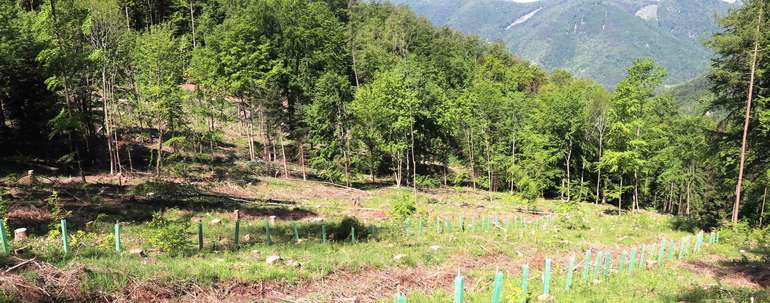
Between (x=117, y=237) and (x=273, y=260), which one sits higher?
(x=117, y=237)

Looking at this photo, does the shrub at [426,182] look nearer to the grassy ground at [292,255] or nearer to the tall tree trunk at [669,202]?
the grassy ground at [292,255]

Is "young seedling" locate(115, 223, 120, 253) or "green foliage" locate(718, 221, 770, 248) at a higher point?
"young seedling" locate(115, 223, 120, 253)

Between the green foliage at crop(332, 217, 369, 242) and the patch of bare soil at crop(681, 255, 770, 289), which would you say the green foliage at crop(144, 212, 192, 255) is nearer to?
the green foliage at crop(332, 217, 369, 242)

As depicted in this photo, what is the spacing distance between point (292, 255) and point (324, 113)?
28664 millimetres

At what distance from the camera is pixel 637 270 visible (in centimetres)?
1570

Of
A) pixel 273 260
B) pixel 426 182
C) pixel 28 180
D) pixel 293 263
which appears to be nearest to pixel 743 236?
pixel 293 263

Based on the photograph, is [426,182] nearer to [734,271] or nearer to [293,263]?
[734,271]

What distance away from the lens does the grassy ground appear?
9.34m

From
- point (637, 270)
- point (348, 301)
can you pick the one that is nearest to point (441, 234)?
point (637, 270)

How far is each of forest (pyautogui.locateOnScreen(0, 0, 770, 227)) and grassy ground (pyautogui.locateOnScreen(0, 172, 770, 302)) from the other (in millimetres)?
4409

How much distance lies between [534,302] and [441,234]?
1134 centimetres

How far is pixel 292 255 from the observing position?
13.9 metres

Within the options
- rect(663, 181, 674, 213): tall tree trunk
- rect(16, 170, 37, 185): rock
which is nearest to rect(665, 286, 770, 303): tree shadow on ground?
rect(16, 170, 37, 185): rock

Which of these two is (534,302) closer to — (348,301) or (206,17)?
(348,301)
